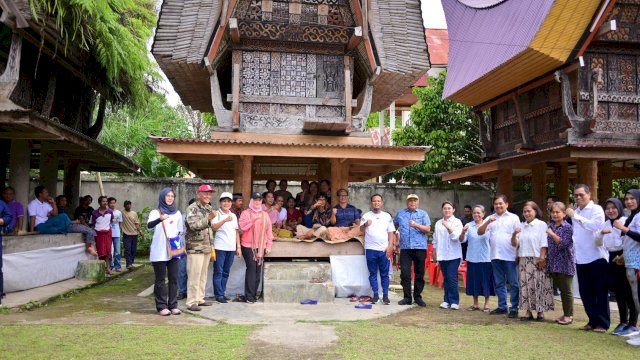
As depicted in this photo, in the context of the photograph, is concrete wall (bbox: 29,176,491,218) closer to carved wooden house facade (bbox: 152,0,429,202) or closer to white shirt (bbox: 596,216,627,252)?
carved wooden house facade (bbox: 152,0,429,202)

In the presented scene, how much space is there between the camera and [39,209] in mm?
10180

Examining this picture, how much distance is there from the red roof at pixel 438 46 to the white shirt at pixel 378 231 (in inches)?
813

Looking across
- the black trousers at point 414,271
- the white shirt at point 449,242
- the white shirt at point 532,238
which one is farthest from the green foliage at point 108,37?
the white shirt at point 532,238

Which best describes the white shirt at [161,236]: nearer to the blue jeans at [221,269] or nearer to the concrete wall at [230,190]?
the blue jeans at [221,269]

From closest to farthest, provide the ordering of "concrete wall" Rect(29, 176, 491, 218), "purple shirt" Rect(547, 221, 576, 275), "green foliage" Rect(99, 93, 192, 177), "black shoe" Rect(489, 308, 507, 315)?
1. "purple shirt" Rect(547, 221, 576, 275)
2. "black shoe" Rect(489, 308, 507, 315)
3. "concrete wall" Rect(29, 176, 491, 218)
4. "green foliage" Rect(99, 93, 192, 177)

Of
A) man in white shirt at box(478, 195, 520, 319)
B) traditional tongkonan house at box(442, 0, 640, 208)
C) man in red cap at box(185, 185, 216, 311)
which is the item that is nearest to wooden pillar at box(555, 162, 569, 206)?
traditional tongkonan house at box(442, 0, 640, 208)

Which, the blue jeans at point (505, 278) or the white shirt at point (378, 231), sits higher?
the white shirt at point (378, 231)

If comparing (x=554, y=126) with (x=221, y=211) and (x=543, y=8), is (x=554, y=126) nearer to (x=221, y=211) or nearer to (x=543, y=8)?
(x=543, y=8)

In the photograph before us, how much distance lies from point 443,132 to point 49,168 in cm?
1155

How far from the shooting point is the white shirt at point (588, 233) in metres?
6.20

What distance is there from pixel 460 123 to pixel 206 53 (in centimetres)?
1027

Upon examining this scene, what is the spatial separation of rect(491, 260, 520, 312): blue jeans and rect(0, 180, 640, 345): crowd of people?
0.01 metres

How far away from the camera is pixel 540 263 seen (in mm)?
6906

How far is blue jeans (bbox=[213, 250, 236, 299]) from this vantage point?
26.1ft
